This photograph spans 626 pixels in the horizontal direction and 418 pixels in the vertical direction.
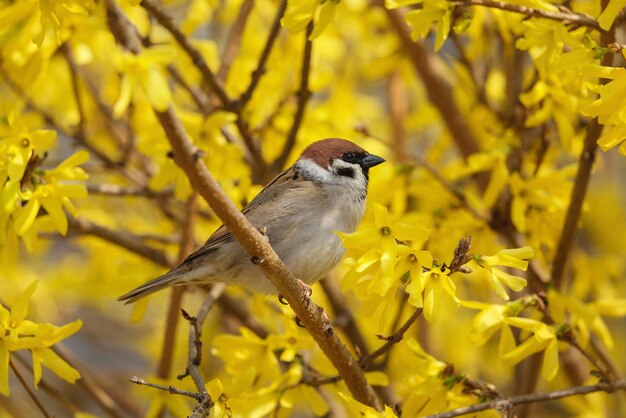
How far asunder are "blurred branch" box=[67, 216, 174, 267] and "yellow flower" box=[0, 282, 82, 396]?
93 cm

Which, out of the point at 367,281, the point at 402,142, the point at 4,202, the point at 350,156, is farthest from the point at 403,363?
the point at 4,202

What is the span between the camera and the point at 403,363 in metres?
4.47

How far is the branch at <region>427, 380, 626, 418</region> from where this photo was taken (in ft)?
7.58

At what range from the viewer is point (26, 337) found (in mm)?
2346

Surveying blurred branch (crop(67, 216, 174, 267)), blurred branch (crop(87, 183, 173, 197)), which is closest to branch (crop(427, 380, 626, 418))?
blurred branch (crop(67, 216, 174, 267))

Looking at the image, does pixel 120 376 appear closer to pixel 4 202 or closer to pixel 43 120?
pixel 43 120

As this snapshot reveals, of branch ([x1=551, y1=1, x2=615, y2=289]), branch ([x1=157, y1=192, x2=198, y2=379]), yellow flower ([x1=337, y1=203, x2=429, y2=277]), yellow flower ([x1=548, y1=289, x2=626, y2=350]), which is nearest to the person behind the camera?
yellow flower ([x1=337, y1=203, x2=429, y2=277])

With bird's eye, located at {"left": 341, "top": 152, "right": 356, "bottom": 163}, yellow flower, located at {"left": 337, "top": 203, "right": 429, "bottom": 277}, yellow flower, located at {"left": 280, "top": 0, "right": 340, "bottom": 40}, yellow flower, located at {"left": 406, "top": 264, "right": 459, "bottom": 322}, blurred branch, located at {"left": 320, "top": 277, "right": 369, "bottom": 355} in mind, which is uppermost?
yellow flower, located at {"left": 280, "top": 0, "right": 340, "bottom": 40}

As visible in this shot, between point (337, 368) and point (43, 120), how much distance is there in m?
2.00

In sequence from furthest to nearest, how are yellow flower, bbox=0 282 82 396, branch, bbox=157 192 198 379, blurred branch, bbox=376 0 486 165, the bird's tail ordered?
blurred branch, bbox=376 0 486 165
branch, bbox=157 192 198 379
the bird's tail
yellow flower, bbox=0 282 82 396

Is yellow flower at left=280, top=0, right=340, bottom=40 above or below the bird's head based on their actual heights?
above

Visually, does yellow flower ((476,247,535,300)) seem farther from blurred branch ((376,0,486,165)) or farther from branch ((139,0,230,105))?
blurred branch ((376,0,486,165))

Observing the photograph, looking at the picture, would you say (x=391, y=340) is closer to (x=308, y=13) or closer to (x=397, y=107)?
(x=308, y=13)

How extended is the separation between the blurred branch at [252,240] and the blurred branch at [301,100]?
0.78m
